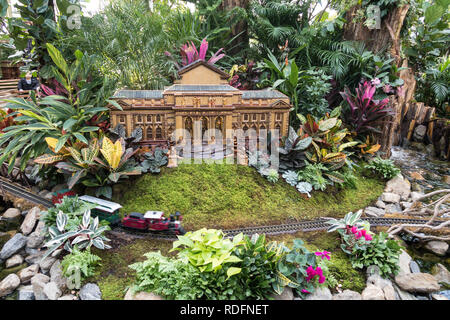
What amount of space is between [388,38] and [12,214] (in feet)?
29.9

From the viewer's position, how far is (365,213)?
5488 mm

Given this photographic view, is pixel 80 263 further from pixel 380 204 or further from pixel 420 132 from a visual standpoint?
pixel 420 132

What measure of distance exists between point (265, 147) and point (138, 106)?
2688mm

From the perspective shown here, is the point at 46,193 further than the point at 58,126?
Yes

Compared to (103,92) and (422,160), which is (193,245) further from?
(422,160)

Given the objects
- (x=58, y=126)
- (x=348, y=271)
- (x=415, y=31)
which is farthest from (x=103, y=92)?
(x=415, y=31)

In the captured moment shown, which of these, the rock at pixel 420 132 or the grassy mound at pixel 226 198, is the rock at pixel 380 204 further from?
the rock at pixel 420 132

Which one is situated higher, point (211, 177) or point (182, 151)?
point (182, 151)

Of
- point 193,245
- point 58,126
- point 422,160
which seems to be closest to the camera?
point 193,245

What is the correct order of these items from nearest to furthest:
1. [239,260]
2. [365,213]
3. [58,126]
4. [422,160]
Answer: [239,260], [58,126], [365,213], [422,160]

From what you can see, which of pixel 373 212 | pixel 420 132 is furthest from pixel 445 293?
pixel 420 132

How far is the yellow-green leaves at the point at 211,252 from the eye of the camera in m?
3.13

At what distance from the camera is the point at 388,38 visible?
7469 millimetres

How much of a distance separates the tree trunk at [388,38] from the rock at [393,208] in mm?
1915
